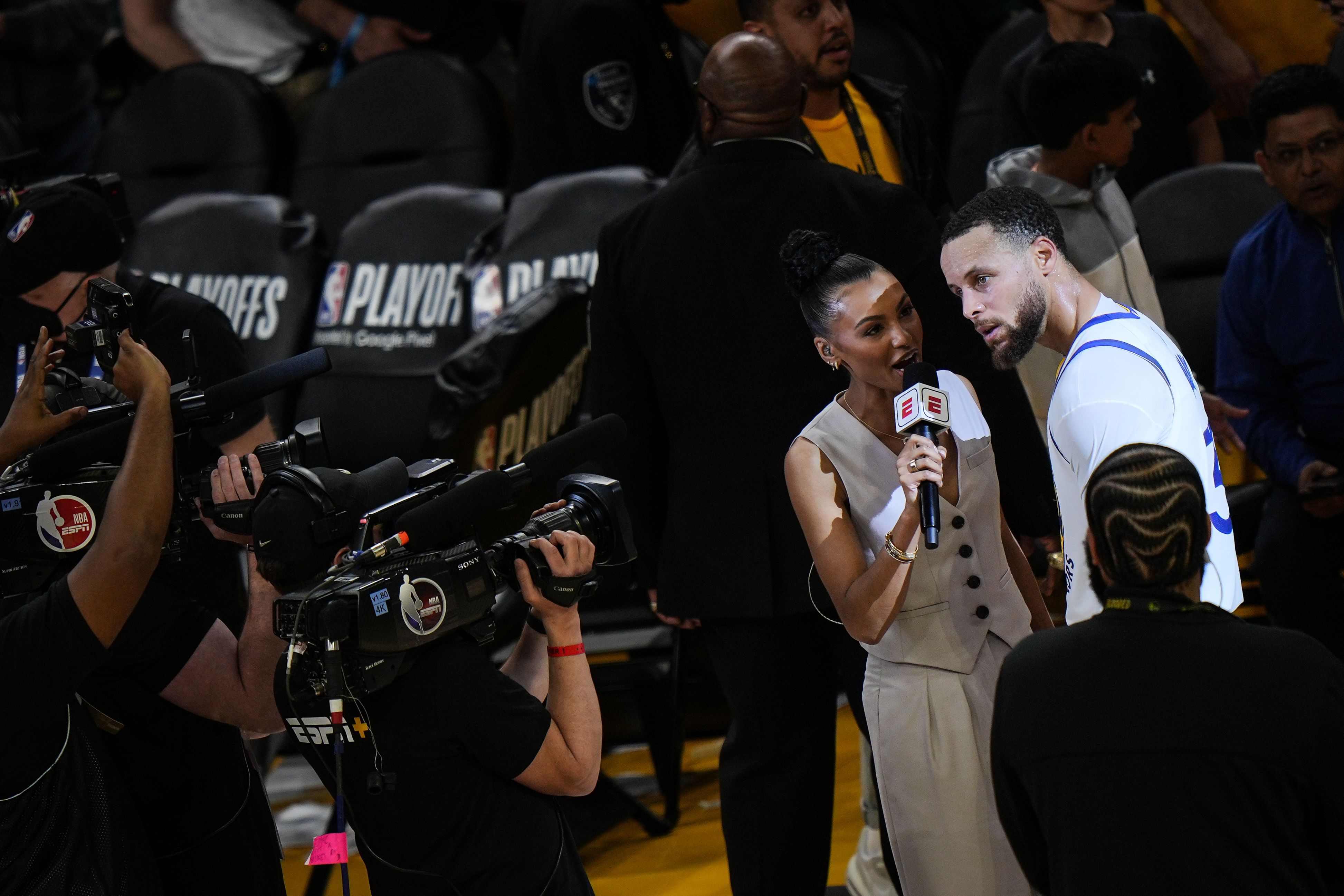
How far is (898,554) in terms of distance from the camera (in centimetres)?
251

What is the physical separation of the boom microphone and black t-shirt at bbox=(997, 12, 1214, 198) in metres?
2.58

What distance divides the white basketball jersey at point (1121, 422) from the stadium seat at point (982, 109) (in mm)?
2944

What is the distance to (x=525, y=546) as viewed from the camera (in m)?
2.39

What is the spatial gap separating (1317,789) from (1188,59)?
11.7 feet

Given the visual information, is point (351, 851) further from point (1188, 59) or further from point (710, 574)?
point (1188, 59)

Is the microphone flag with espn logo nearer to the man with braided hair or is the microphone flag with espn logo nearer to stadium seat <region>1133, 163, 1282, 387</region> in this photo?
the man with braided hair

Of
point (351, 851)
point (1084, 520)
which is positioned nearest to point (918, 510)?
point (1084, 520)

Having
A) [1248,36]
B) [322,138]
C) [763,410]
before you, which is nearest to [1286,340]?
[1248,36]

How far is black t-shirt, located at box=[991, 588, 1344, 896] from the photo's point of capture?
188 cm

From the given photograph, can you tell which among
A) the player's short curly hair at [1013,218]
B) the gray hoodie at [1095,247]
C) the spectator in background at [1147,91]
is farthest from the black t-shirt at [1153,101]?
the player's short curly hair at [1013,218]

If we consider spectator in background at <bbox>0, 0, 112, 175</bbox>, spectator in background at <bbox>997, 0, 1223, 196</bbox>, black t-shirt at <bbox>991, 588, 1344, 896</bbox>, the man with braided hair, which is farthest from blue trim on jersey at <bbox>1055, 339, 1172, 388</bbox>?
spectator in background at <bbox>0, 0, 112, 175</bbox>

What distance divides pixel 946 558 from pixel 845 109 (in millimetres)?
1621

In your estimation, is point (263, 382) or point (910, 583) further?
point (910, 583)

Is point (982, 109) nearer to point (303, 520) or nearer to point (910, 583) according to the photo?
point (910, 583)
